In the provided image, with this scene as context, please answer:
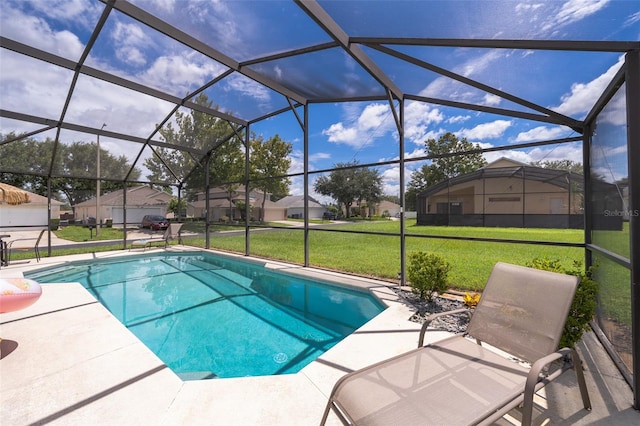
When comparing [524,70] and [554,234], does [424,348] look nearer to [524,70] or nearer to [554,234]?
[524,70]

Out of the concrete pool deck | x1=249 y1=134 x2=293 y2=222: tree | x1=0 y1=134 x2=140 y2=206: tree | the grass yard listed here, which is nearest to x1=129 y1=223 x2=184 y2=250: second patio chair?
the grass yard

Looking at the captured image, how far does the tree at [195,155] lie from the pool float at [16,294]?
504 centimetres

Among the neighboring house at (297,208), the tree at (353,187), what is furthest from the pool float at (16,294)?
the neighboring house at (297,208)

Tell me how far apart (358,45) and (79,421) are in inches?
182

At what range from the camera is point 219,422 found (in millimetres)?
1851

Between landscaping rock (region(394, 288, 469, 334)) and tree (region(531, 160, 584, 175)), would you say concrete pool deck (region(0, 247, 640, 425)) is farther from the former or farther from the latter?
tree (region(531, 160, 584, 175))

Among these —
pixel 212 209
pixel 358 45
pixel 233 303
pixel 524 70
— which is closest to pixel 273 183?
pixel 212 209

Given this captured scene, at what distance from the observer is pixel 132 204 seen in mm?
14000

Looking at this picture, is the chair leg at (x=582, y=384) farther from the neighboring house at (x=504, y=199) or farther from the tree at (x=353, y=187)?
the tree at (x=353, y=187)

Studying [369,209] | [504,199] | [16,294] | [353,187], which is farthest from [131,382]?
[353,187]

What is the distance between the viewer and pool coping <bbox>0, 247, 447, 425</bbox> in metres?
1.94

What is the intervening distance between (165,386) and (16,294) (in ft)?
6.93

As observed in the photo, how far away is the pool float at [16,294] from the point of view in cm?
281

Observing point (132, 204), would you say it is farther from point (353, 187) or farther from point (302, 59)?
point (353, 187)
